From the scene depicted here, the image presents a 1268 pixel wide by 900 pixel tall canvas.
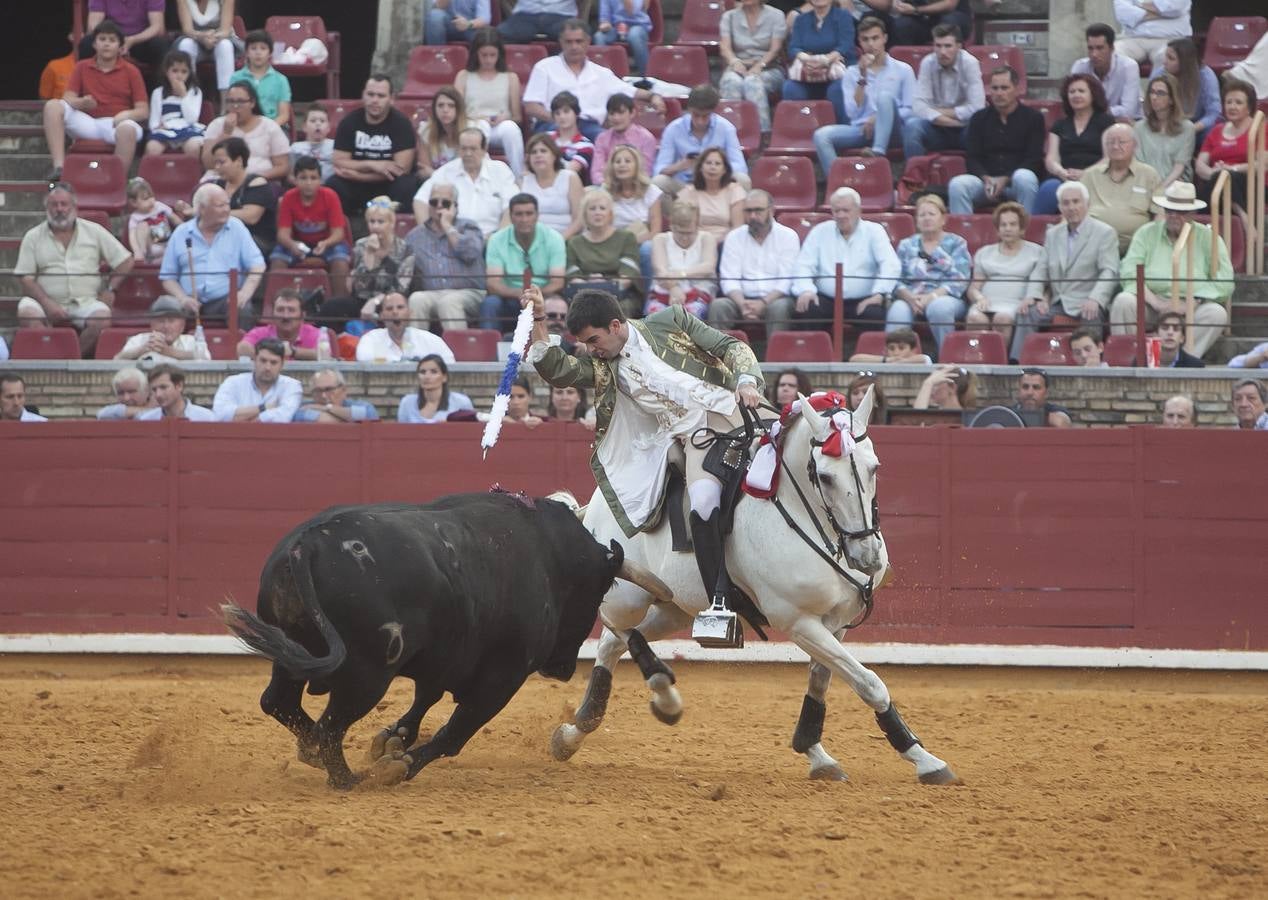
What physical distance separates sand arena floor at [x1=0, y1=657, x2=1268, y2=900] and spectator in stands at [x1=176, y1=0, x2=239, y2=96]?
7072 millimetres

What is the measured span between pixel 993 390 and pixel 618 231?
296 centimetres

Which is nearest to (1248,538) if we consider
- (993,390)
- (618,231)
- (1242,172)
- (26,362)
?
(993,390)

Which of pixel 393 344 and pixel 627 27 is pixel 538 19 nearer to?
pixel 627 27

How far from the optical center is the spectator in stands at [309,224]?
44.0 feet

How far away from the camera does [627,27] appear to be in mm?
15734

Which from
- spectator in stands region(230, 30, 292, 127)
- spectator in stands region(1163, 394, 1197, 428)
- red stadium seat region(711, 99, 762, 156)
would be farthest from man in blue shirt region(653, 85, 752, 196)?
spectator in stands region(1163, 394, 1197, 428)

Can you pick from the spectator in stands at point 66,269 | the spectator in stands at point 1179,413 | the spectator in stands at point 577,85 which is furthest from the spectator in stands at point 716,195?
the spectator in stands at point 66,269

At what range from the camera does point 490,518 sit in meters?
6.99

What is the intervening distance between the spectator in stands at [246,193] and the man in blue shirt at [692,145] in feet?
10.1

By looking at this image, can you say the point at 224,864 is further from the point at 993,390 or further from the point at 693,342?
the point at 993,390

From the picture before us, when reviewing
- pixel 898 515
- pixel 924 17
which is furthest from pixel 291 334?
pixel 924 17

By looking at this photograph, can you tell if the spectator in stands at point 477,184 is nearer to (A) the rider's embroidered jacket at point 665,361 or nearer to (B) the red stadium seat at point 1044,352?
(B) the red stadium seat at point 1044,352

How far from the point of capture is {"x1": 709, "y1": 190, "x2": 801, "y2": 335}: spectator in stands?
1255cm

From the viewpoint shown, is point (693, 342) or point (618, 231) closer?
point (693, 342)
